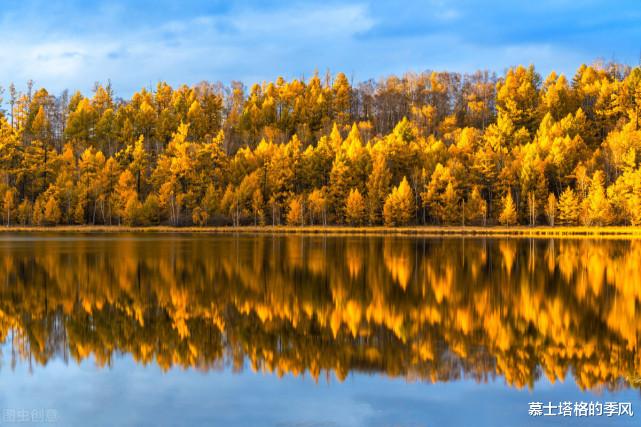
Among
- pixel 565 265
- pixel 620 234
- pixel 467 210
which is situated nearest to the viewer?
pixel 565 265

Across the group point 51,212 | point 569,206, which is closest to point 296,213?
point 51,212

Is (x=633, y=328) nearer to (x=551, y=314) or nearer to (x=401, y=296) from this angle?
(x=551, y=314)

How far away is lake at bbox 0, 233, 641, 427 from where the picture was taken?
12.4m

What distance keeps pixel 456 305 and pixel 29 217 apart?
8749 cm

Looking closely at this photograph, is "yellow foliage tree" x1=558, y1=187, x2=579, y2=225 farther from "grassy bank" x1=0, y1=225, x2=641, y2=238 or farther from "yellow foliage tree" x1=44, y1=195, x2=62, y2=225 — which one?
"yellow foliage tree" x1=44, y1=195, x2=62, y2=225

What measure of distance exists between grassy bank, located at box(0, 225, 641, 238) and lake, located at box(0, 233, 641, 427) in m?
50.5

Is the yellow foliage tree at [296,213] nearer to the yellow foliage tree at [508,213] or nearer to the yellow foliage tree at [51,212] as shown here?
the yellow foliage tree at [508,213]

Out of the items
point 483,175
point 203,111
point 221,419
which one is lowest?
point 221,419

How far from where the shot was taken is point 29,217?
97.1 meters

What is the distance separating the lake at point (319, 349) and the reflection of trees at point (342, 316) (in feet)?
0.26

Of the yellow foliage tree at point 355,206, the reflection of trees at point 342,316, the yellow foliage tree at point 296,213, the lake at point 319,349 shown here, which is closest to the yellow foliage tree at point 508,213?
the yellow foliage tree at point 355,206

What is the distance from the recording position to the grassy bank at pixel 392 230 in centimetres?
7975

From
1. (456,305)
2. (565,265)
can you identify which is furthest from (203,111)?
(456,305)

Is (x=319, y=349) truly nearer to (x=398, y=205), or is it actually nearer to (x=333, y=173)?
(x=398, y=205)
